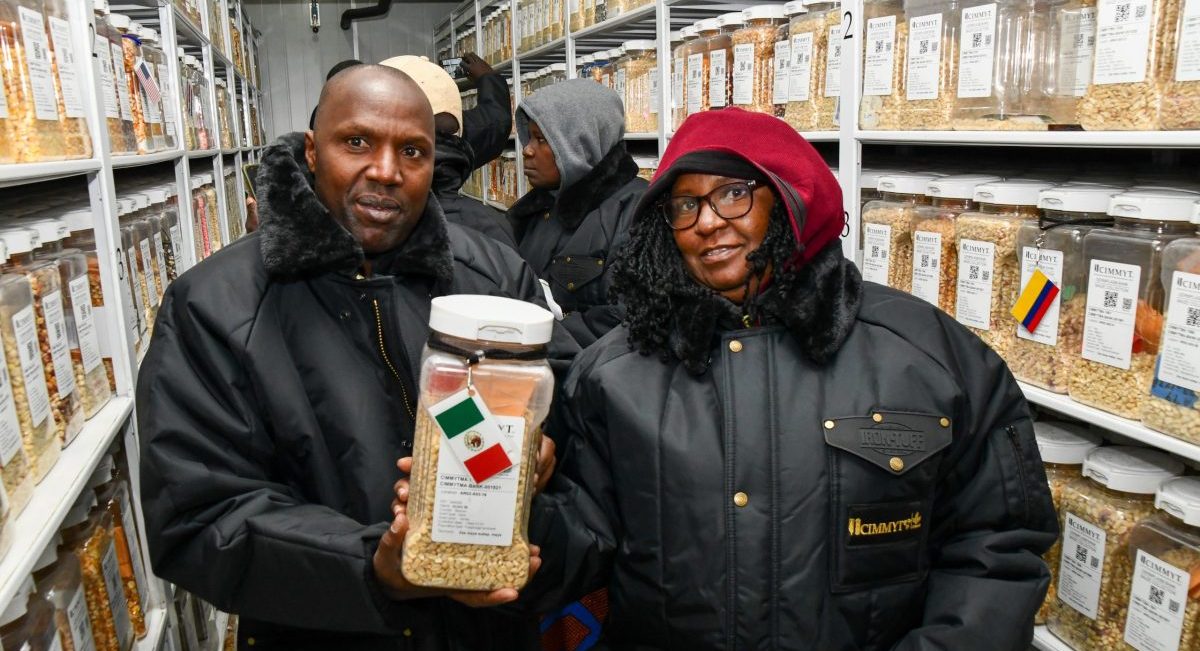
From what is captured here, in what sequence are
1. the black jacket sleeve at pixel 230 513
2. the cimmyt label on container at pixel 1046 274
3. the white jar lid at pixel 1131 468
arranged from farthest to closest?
the cimmyt label on container at pixel 1046 274 < the white jar lid at pixel 1131 468 < the black jacket sleeve at pixel 230 513

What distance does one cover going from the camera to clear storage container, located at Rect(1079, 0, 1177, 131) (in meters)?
1.37

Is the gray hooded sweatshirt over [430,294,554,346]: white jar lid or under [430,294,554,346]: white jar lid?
over

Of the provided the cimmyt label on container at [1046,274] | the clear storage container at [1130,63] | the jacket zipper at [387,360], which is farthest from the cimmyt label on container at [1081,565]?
the jacket zipper at [387,360]

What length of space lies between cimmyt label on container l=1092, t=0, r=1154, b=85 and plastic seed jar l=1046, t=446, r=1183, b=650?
0.67 m

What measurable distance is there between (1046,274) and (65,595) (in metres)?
1.76

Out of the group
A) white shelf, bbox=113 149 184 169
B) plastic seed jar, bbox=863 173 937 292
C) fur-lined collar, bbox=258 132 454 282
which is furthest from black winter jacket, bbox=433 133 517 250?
fur-lined collar, bbox=258 132 454 282

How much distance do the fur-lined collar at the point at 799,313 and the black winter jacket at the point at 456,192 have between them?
1362 millimetres

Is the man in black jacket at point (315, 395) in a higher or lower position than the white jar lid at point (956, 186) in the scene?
lower

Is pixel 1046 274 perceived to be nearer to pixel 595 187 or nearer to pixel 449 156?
pixel 595 187

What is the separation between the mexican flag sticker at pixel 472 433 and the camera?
0.96 m

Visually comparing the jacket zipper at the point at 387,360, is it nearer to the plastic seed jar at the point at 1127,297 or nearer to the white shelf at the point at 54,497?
the white shelf at the point at 54,497

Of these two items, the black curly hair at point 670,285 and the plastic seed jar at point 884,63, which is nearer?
the black curly hair at point 670,285

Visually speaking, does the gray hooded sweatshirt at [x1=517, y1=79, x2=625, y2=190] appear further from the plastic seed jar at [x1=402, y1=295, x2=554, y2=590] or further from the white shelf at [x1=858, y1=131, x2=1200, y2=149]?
the plastic seed jar at [x1=402, y1=295, x2=554, y2=590]

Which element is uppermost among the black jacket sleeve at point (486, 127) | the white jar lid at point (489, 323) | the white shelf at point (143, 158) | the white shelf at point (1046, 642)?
the black jacket sleeve at point (486, 127)
